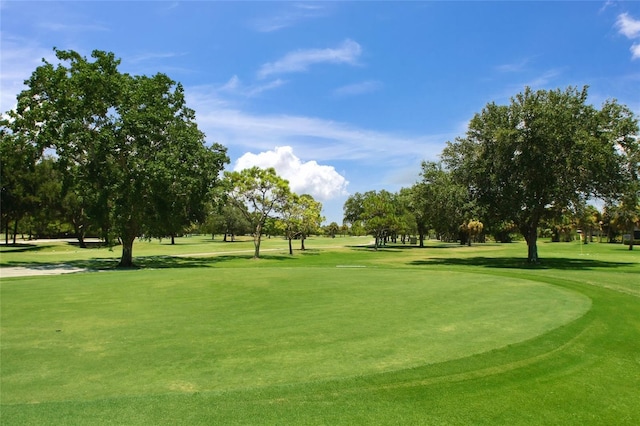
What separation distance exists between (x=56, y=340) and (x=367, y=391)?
739 centimetres

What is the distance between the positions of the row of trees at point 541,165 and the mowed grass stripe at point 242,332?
18678 mm

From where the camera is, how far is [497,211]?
36.7 meters

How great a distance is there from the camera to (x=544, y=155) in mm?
33812

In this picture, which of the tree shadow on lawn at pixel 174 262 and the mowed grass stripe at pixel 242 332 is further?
the tree shadow on lawn at pixel 174 262

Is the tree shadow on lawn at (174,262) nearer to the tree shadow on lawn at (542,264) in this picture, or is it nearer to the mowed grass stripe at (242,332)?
the mowed grass stripe at (242,332)

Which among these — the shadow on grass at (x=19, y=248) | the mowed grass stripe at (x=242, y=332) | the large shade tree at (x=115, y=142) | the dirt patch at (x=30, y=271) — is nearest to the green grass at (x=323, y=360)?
the mowed grass stripe at (x=242, y=332)

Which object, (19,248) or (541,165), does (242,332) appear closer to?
(541,165)

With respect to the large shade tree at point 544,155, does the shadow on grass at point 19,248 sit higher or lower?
lower

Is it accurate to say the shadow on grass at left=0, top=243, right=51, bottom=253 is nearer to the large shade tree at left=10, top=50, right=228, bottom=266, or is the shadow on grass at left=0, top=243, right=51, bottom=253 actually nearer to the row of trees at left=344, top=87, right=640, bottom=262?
the large shade tree at left=10, top=50, right=228, bottom=266

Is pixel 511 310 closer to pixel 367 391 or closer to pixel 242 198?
pixel 367 391

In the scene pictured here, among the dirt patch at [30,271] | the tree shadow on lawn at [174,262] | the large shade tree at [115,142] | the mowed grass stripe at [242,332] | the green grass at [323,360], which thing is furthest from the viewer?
the tree shadow on lawn at [174,262]

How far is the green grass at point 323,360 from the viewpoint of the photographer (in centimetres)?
585

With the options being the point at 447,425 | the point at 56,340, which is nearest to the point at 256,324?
the point at 56,340

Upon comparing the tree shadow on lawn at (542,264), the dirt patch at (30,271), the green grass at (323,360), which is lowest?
the dirt patch at (30,271)
